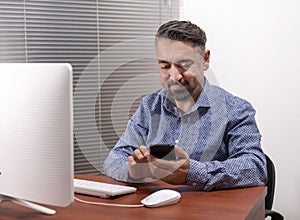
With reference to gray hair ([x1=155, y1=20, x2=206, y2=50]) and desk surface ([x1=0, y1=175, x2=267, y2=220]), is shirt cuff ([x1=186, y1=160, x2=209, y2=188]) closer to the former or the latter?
desk surface ([x1=0, y1=175, x2=267, y2=220])

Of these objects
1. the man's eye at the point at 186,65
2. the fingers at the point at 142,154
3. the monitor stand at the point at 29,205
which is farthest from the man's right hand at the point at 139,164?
the man's eye at the point at 186,65

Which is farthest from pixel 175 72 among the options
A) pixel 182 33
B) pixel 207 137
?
pixel 207 137

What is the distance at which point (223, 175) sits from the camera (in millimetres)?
1665

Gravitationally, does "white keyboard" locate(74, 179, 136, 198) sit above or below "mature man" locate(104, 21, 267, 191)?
below

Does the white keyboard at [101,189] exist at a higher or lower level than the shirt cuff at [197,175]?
lower

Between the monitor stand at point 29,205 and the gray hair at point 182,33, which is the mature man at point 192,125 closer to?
the gray hair at point 182,33

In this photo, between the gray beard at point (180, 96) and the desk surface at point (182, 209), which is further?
the gray beard at point (180, 96)

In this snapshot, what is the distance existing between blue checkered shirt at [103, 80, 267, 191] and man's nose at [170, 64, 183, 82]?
150mm

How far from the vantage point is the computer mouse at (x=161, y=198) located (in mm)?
1490

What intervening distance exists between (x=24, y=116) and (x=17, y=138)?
7 cm

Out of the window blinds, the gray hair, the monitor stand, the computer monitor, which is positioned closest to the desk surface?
the monitor stand

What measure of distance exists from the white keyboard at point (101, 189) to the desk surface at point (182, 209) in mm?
20

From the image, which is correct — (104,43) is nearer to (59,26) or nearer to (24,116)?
(59,26)

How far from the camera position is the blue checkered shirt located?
169cm
